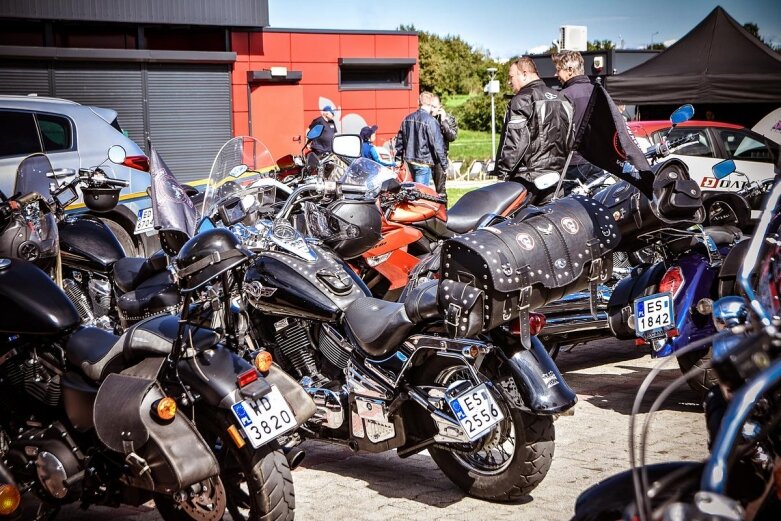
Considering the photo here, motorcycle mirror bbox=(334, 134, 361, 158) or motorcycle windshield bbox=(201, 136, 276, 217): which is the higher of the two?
motorcycle mirror bbox=(334, 134, 361, 158)

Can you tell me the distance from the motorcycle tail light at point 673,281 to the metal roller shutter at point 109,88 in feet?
57.7

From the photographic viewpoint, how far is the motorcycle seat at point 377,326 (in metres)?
4.51

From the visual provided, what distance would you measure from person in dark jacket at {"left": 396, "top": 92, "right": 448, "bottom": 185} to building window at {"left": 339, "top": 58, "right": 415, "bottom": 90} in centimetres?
1203

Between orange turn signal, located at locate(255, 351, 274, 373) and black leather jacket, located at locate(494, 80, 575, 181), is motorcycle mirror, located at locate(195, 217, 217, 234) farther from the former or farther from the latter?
black leather jacket, located at locate(494, 80, 575, 181)

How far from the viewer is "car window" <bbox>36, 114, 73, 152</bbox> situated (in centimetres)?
1001

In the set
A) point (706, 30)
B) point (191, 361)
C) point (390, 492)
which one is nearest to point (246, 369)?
point (191, 361)

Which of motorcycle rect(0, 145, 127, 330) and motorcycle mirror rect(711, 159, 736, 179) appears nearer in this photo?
motorcycle rect(0, 145, 127, 330)

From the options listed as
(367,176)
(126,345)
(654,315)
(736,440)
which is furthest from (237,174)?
(736,440)

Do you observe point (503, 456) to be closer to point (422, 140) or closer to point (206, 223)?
point (206, 223)

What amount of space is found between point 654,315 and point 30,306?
127 inches

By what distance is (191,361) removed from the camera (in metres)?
3.96

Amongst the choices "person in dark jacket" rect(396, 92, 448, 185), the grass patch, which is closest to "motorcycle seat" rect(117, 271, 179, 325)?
"person in dark jacket" rect(396, 92, 448, 185)

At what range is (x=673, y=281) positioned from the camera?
18.4 ft

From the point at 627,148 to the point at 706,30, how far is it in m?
11.9
